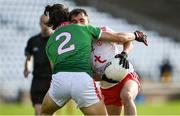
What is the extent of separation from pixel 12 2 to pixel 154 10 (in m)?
6.09

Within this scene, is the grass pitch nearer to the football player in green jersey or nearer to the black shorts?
the black shorts

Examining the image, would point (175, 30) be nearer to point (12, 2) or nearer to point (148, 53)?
point (148, 53)

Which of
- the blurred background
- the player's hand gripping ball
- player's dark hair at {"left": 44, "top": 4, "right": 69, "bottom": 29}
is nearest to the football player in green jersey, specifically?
player's dark hair at {"left": 44, "top": 4, "right": 69, "bottom": 29}

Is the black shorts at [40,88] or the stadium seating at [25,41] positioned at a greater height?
the black shorts at [40,88]

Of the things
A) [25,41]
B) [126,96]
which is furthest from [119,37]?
[25,41]

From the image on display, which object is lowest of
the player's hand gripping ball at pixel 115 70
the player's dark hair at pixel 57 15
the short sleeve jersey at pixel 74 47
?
the player's hand gripping ball at pixel 115 70

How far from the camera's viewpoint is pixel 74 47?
8.42 metres

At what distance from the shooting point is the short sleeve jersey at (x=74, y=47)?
8.42 m

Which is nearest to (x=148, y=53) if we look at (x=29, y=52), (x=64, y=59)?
(x=29, y=52)

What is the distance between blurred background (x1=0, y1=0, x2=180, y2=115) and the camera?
29781 millimetres

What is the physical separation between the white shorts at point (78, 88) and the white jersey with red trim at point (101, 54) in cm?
75

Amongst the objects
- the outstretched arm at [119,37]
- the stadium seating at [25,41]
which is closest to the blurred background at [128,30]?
the stadium seating at [25,41]

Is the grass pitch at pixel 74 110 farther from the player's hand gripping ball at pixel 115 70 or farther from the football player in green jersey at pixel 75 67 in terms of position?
the football player in green jersey at pixel 75 67

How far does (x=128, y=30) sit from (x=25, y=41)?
166 inches
